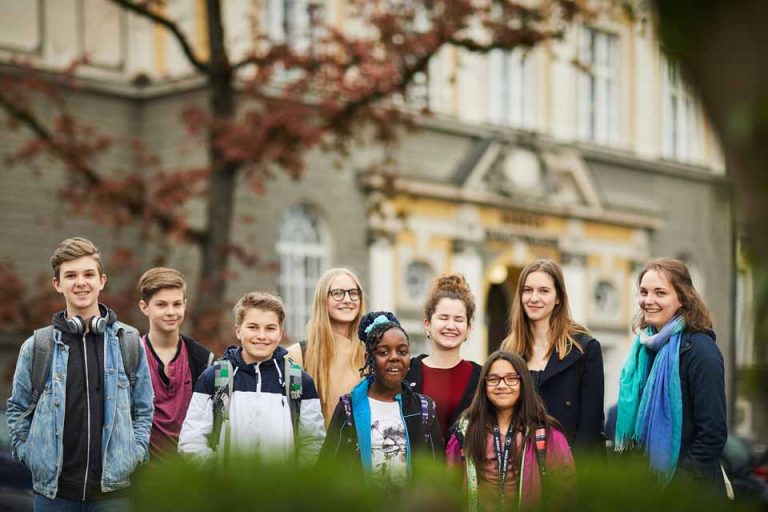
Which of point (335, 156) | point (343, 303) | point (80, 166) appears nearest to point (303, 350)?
point (343, 303)

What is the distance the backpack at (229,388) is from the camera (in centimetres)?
611

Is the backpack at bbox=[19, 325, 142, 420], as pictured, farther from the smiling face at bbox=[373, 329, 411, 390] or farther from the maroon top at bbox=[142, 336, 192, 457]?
the smiling face at bbox=[373, 329, 411, 390]

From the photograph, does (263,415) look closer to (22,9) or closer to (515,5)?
(515,5)

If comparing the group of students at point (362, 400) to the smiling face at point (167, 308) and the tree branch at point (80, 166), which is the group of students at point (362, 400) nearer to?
the smiling face at point (167, 308)

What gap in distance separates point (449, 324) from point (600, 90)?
76.5 feet

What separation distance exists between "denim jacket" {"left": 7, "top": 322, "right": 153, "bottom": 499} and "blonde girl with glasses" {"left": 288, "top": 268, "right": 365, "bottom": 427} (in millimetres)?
980

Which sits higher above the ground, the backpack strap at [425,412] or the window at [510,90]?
the window at [510,90]

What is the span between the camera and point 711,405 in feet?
19.7

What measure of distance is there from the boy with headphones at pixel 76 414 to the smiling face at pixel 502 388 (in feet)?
5.00

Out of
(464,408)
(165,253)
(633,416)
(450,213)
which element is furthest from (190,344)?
(450,213)

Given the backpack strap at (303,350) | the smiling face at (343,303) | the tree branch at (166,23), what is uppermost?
the tree branch at (166,23)

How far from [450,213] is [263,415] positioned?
63.3ft

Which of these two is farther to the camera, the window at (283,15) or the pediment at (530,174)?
the pediment at (530,174)

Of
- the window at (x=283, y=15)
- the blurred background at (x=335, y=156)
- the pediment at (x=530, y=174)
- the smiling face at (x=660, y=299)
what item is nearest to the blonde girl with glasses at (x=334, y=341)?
the smiling face at (x=660, y=299)
